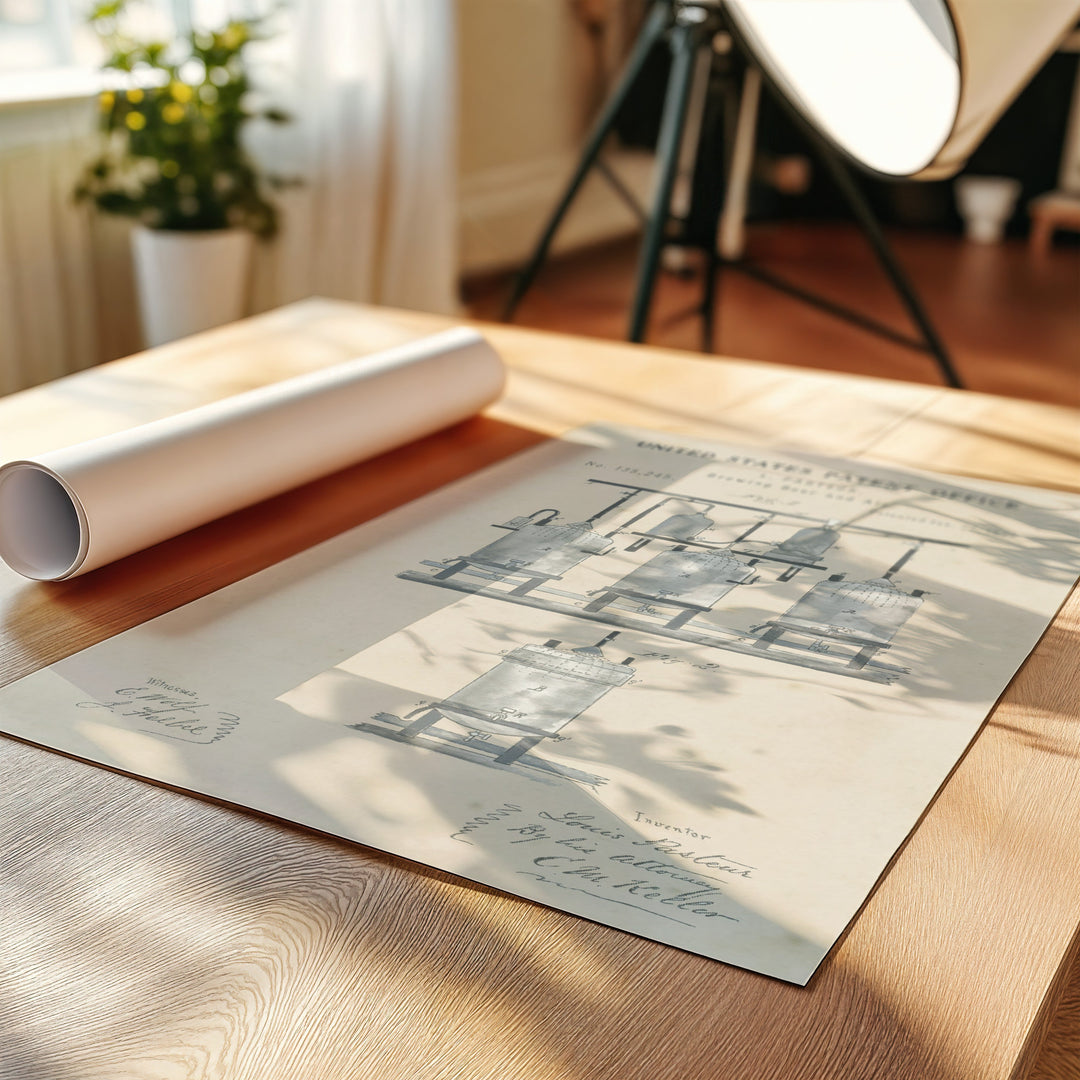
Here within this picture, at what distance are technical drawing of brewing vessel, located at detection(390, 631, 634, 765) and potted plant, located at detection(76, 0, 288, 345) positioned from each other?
6.43 ft

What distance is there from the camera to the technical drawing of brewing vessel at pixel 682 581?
725mm

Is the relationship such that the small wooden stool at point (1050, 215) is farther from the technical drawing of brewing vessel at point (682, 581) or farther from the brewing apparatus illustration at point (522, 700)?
the brewing apparatus illustration at point (522, 700)

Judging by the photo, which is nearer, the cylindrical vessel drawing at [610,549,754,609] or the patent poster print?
the patent poster print

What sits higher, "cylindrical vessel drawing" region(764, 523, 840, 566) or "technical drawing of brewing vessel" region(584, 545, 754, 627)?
"cylindrical vessel drawing" region(764, 523, 840, 566)

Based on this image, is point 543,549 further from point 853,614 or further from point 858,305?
point 858,305

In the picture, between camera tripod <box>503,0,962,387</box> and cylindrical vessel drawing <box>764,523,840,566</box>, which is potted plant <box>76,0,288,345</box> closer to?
camera tripod <box>503,0,962,387</box>

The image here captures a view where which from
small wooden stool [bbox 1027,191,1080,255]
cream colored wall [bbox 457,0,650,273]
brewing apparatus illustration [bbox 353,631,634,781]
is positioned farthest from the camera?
small wooden stool [bbox 1027,191,1080,255]

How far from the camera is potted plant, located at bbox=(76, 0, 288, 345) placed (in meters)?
2.37

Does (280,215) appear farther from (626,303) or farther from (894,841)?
(894,841)

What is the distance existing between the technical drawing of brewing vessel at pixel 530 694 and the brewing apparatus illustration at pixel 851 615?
93 mm

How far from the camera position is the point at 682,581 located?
75 cm

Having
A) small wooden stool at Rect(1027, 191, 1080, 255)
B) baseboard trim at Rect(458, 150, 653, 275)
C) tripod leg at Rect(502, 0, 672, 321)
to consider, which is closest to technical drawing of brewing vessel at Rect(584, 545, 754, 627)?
tripod leg at Rect(502, 0, 672, 321)

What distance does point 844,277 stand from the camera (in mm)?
3789

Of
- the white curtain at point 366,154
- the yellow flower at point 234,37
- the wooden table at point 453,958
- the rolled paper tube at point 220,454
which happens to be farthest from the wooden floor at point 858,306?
the wooden table at point 453,958
